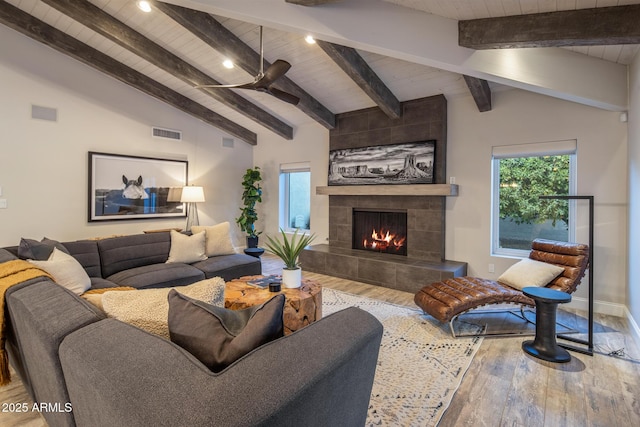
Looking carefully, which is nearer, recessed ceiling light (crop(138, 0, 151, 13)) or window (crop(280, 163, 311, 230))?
recessed ceiling light (crop(138, 0, 151, 13))

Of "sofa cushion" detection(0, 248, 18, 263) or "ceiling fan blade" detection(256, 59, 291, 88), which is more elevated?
"ceiling fan blade" detection(256, 59, 291, 88)

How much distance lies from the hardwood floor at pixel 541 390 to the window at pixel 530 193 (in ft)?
4.54

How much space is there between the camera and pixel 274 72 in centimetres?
301

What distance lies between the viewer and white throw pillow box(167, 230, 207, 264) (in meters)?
3.94

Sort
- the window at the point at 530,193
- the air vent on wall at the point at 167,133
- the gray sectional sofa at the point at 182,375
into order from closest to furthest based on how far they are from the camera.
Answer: the gray sectional sofa at the point at 182,375 < the window at the point at 530,193 < the air vent on wall at the point at 167,133

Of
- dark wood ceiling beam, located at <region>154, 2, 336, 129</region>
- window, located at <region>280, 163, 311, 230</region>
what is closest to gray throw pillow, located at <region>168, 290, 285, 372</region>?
dark wood ceiling beam, located at <region>154, 2, 336, 129</region>

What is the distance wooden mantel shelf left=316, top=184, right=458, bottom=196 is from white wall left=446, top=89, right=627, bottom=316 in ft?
1.10

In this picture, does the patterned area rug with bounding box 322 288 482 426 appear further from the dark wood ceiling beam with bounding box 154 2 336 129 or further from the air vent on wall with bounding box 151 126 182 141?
the air vent on wall with bounding box 151 126 182 141

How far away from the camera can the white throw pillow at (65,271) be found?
2.53 meters

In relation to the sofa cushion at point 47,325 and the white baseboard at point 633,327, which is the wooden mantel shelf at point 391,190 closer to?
the white baseboard at point 633,327

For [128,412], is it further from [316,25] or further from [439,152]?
[439,152]

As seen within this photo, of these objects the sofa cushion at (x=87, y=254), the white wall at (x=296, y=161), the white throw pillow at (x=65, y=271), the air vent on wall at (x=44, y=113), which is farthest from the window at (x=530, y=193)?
the air vent on wall at (x=44, y=113)

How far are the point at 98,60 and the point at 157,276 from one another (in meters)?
3.40

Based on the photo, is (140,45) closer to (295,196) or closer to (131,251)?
(131,251)
